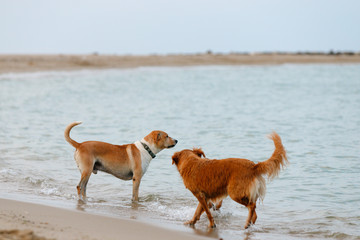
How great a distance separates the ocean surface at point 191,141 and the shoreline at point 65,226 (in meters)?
0.51

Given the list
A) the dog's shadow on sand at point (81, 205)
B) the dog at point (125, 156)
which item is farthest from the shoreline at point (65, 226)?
the dog at point (125, 156)

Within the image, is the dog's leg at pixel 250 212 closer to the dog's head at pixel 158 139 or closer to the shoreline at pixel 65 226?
the shoreline at pixel 65 226

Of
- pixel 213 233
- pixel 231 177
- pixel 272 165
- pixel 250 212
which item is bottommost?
pixel 213 233

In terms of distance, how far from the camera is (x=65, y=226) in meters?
5.16

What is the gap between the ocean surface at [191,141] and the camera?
6.83m

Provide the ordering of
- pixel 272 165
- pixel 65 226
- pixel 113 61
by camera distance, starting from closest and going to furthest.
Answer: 1. pixel 65 226
2. pixel 272 165
3. pixel 113 61

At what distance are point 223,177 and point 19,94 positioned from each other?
18.5m

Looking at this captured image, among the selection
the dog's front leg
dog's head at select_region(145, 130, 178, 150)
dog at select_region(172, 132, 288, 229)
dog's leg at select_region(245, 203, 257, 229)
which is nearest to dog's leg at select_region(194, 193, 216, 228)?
dog at select_region(172, 132, 288, 229)

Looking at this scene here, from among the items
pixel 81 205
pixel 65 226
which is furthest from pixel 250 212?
pixel 81 205

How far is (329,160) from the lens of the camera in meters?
10.4

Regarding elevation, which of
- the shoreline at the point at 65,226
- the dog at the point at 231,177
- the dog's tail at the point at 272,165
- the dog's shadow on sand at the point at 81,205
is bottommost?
the dog's shadow on sand at the point at 81,205

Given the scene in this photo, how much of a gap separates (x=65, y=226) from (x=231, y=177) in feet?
6.64

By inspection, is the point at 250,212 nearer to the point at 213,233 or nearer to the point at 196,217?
the point at 213,233

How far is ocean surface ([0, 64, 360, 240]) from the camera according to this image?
22.4 feet
